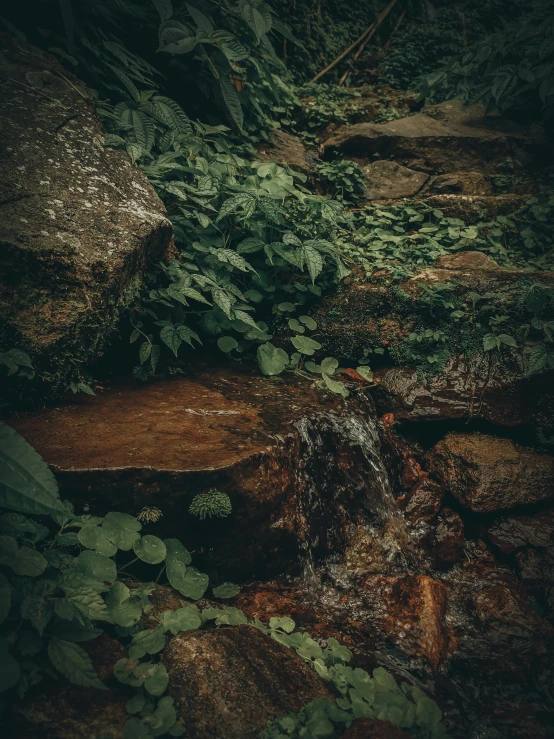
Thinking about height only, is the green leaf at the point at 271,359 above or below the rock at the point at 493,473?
above

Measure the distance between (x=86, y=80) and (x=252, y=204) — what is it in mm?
1720

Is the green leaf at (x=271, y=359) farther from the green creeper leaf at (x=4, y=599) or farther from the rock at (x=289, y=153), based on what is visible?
the rock at (x=289, y=153)

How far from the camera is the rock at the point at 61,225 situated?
2152mm

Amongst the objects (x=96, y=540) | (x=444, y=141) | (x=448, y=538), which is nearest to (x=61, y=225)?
(x=96, y=540)

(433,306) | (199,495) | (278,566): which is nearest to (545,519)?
(433,306)

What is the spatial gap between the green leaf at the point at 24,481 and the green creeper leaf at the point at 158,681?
720 mm

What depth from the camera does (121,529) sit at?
1784mm

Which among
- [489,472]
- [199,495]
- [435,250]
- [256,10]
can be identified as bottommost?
[199,495]

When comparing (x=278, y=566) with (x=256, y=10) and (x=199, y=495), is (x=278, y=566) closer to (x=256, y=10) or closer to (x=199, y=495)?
(x=199, y=495)

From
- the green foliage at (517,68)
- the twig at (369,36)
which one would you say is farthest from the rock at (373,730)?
the twig at (369,36)

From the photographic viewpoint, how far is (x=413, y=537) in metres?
Answer: 3.04

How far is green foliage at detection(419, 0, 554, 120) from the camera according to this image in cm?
494

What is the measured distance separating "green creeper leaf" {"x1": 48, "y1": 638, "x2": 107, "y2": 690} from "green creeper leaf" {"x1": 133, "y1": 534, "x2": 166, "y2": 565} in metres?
0.50

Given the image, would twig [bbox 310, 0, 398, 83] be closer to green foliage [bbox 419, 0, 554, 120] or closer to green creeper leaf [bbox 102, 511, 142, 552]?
green foliage [bbox 419, 0, 554, 120]
